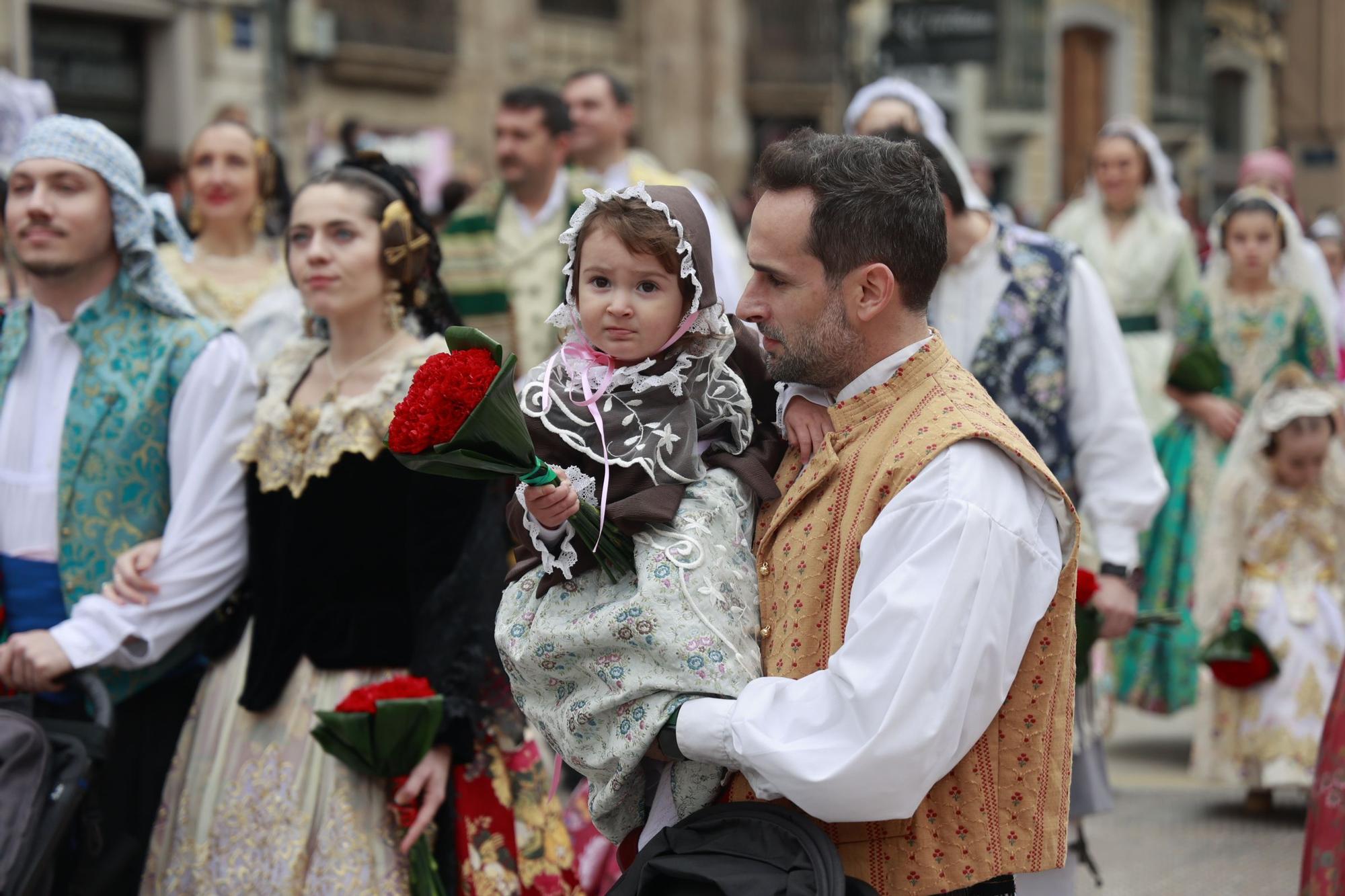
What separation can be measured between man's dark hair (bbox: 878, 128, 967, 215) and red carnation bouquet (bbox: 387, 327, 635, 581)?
182 cm

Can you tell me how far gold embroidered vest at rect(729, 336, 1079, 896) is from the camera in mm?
2564

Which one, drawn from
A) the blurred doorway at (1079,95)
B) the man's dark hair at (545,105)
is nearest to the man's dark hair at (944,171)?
the man's dark hair at (545,105)

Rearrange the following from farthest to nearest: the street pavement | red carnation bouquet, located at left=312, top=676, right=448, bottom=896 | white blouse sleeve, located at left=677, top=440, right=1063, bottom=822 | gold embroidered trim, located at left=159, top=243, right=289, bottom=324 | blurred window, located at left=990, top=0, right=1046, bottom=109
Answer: blurred window, located at left=990, top=0, right=1046, bottom=109, gold embroidered trim, located at left=159, top=243, right=289, bottom=324, the street pavement, red carnation bouquet, located at left=312, top=676, right=448, bottom=896, white blouse sleeve, located at left=677, top=440, right=1063, bottom=822

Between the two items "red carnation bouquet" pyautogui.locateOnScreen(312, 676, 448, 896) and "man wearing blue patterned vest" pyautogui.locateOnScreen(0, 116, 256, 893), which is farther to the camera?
"man wearing blue patterned vest" pyautogui.locateOnScreen(0, 116, 256, 893)

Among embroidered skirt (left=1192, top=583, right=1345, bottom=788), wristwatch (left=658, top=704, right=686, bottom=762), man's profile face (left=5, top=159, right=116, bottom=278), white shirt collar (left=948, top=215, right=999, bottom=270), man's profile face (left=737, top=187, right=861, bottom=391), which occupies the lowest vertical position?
embroidered skirt (left=1192, top=583, right=1345, bottom=788)

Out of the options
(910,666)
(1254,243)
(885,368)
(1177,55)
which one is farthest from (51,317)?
(1177,55)

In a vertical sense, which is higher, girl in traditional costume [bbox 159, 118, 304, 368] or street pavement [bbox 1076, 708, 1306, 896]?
girl in traditional costume [bbox 159, 118, 304, 368]

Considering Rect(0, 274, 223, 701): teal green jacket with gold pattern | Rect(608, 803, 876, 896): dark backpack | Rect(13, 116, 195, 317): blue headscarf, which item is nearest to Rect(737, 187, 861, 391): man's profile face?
Rect(608, 803, 876, 896): dark backpack

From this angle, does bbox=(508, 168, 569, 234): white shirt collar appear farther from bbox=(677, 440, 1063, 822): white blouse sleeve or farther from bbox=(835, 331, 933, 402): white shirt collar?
bbox=(677, 440, 1063, 822): white blouse sleeve

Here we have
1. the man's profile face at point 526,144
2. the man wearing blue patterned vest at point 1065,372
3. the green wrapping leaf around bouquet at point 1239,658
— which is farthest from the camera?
the man's profile face at point 526,144

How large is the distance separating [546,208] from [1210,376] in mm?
2839

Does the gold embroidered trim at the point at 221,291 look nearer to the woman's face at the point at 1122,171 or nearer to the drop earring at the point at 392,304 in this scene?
the drop earring at the point at 392,304

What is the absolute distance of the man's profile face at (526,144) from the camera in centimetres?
700

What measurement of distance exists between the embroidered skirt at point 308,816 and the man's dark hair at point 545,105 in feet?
11.8
